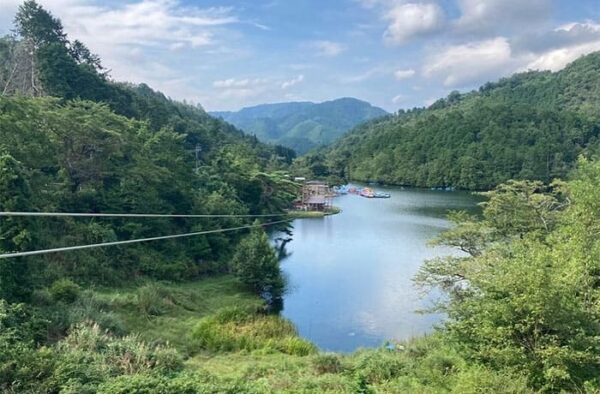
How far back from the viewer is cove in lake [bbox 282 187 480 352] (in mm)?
16875

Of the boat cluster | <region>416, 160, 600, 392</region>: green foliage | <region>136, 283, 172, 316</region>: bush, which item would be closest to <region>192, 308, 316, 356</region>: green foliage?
<region>136, 283, 172, 316</region>: bush

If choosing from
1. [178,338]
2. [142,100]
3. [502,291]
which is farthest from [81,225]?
[142,100]

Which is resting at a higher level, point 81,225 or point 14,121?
point 14,121

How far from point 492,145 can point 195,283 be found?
60952 mm

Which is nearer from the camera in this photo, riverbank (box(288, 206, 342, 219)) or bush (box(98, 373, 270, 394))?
bush (box(98, 373, 270, 394))

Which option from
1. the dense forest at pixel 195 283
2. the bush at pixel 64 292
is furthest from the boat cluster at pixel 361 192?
the bush at pixel 64 292

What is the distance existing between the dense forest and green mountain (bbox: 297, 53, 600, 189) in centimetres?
4593

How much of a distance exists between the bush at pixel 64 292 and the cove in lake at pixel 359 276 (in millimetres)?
7216

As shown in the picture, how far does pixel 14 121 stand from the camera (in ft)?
56.8

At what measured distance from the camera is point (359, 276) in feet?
77.3

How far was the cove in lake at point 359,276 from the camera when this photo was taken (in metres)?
16.9

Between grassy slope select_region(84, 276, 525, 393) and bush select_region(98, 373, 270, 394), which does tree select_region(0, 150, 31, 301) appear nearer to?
grassy slope select_region(84, 276, 525, 393)

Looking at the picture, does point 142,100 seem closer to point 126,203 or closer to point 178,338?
point 126,203

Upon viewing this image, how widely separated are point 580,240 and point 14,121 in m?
17.9
